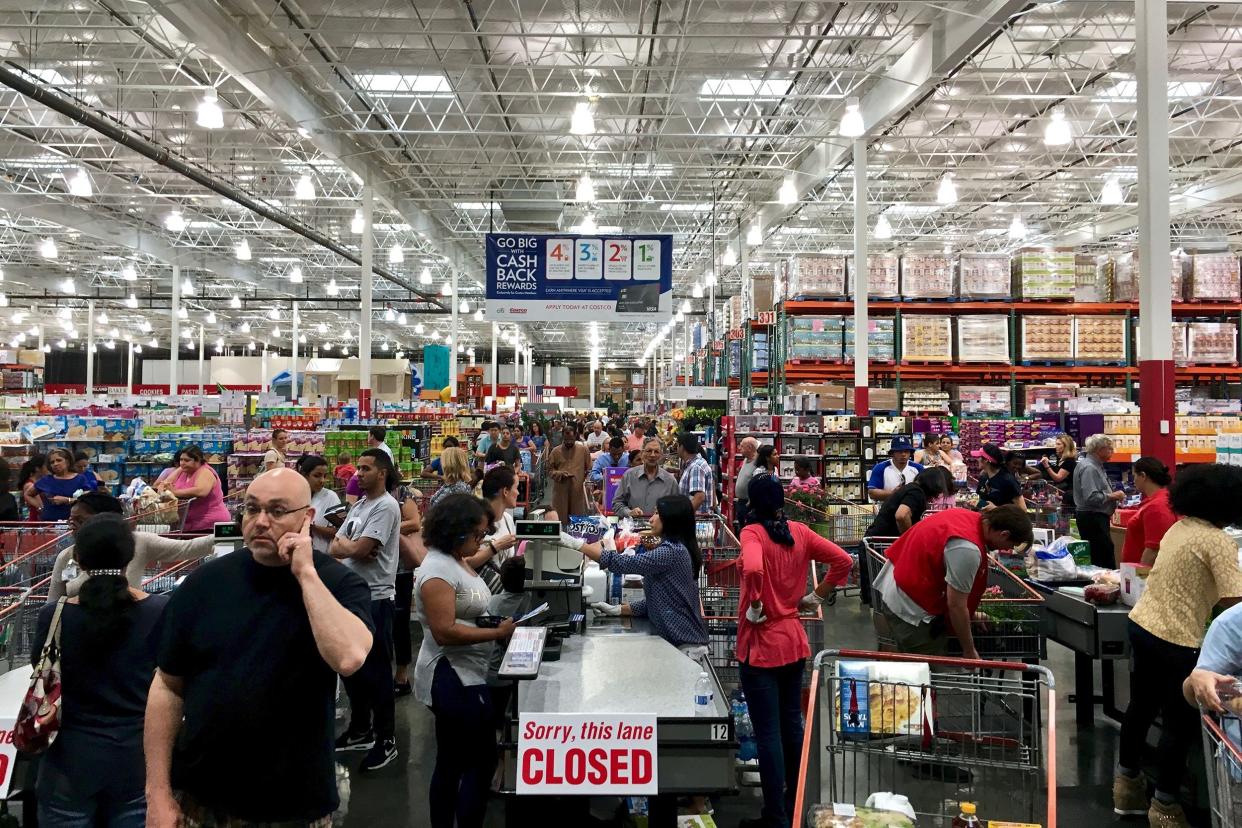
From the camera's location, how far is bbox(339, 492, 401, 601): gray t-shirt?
495cm

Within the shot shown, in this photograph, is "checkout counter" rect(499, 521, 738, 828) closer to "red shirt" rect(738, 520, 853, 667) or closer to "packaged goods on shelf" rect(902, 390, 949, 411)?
"red shirt" rect(738, 520, 853, 667)

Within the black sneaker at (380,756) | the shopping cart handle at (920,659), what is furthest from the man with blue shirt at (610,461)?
the shopping cart handle at (920,659)

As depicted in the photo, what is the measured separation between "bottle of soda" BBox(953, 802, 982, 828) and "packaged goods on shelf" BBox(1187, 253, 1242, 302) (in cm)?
1410

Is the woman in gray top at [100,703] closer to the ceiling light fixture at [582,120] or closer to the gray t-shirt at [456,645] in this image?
the gray t-shirt at [456,645]

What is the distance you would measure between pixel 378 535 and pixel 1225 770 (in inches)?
156

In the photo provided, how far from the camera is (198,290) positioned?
38438 millimetres

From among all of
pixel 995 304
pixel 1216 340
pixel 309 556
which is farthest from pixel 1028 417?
pixel 309 556

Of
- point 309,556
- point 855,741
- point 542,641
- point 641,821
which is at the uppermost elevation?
point 309,556

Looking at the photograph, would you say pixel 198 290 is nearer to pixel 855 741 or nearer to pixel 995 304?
pixel 995 304

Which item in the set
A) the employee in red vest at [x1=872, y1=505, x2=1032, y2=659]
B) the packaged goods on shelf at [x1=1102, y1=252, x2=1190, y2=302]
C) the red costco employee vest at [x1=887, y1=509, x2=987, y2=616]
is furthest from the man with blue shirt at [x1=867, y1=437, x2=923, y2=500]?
the packaged goods on shelf at [x1=1102, y1=252, x2=1190, y2=302]

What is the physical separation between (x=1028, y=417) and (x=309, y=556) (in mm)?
13621

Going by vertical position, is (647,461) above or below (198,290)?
below

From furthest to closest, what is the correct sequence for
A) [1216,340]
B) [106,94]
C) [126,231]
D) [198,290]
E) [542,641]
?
[198,290] → [126,231] → [106,94] → [1216,340] → [542,641]

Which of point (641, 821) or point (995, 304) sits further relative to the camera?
point (995, 304)
